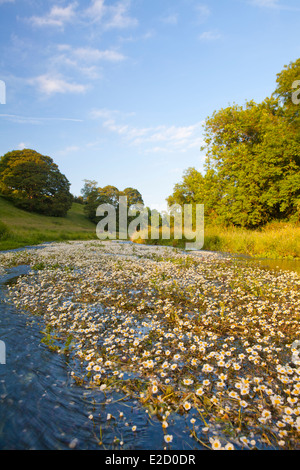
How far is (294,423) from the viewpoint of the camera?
2.14 m

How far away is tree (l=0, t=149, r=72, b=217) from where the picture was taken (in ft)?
174

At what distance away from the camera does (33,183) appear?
54.2 m

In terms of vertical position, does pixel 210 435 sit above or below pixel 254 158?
below

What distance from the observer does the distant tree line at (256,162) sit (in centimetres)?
2364

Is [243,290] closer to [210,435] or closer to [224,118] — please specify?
[210,435]

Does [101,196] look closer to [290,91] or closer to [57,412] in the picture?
[290,91]

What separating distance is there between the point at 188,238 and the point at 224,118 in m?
19.6

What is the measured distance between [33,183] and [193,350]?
197 ft

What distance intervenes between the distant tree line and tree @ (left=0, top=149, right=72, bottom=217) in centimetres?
3753

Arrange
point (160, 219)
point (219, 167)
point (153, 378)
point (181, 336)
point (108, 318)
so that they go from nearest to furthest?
point (153, 378) → point (181, 336) → point (108, 318) → point (219, 167) → point (160, 219)

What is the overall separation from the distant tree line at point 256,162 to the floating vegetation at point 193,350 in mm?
20071

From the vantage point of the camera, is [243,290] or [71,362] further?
[243,290]

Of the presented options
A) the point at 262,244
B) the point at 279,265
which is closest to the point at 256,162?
the point at 262,244

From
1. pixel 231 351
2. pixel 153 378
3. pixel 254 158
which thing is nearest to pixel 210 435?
pixel 153 378
